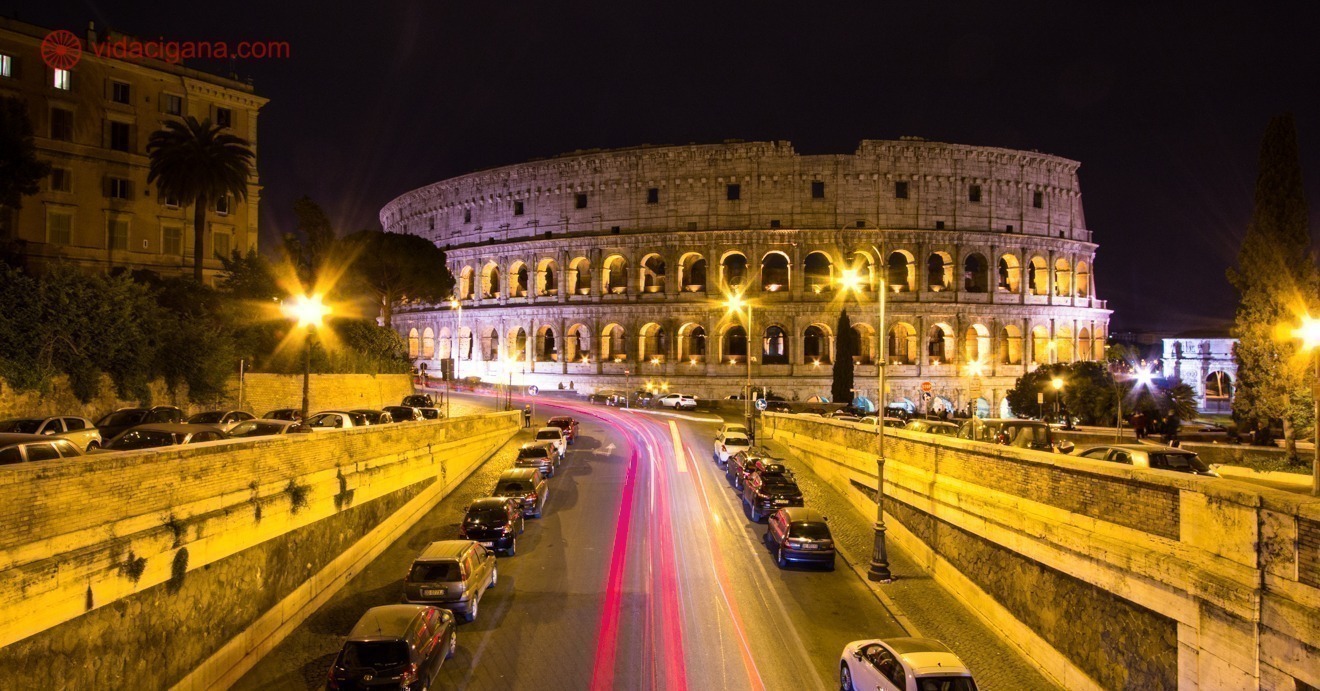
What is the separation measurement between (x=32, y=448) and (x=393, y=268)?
164 ft

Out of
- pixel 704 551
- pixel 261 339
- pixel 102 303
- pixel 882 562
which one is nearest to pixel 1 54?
pixel 261 339

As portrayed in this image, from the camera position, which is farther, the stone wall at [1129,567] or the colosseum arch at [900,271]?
the colosseum arch at [900,271]

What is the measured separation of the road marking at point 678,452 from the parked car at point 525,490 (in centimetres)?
851

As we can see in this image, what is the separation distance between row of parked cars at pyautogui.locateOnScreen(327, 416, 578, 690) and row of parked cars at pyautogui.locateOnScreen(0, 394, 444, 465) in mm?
5413

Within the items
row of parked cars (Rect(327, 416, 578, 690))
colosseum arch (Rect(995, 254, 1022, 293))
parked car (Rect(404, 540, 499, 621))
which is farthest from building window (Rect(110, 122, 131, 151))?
colosseum arch (Rect(995, 254, 1022, 293))

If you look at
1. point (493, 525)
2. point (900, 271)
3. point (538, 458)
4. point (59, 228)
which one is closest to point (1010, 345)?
point (900, 271)

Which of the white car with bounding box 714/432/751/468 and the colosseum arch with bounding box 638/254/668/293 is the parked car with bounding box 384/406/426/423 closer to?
the white car with bounding box 714/432/751/468

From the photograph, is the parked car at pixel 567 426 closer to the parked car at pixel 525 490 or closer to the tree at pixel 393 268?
the parked car at pixel 525 490

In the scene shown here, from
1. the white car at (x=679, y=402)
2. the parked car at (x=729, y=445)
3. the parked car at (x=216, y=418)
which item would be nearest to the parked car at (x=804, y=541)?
the parked car at (x=729, y=445)

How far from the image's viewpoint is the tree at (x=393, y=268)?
2367 inches

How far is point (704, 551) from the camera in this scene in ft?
70.4

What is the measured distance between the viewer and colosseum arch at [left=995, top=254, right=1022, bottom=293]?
68875 millimetres

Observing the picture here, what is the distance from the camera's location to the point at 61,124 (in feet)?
128

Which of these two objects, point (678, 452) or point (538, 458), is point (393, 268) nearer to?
point (678, 452)
